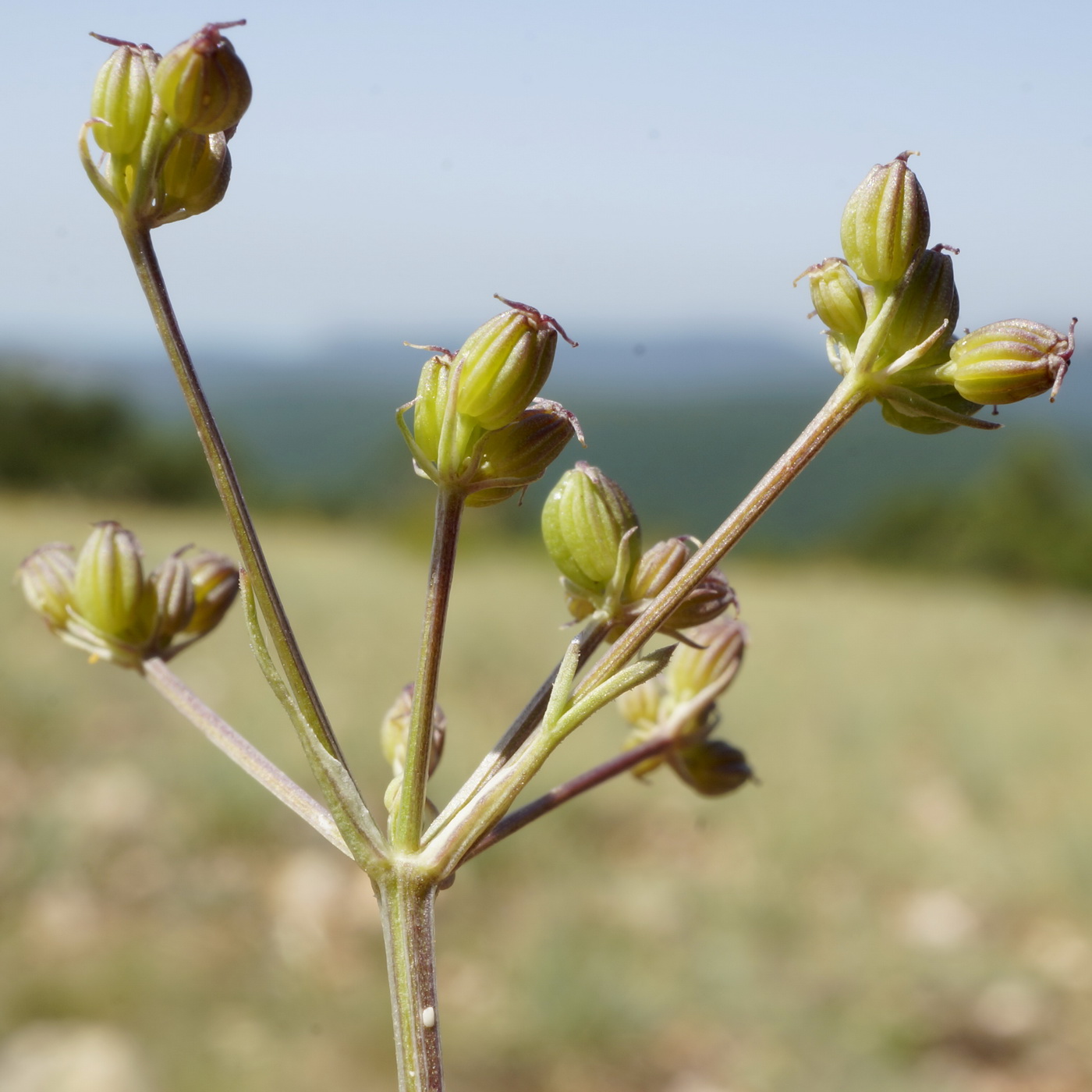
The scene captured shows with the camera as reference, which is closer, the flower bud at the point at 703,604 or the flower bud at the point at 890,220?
the flower bud at the point at 890,220

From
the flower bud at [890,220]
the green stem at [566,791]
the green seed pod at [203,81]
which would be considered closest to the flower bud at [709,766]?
the green stem at [566,791]

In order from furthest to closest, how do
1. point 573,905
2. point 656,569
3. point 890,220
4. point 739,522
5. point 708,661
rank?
1. point 573,905
2. point 708,661
3. point 656,569
4. point 890,220
5. point 739,522

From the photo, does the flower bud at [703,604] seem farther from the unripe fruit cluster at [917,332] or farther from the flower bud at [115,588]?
the flower bud at [115,588]

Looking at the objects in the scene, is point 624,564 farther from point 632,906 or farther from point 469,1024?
point 632,906

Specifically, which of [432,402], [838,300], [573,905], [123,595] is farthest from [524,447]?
[573,905]

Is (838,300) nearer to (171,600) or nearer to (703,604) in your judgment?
(703,604)

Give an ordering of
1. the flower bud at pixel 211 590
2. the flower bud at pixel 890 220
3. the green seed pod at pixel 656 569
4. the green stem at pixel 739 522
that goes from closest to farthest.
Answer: the green stem at pixel 739 522
the flower bud at pixel 890 220
the green seed pod at pixel 656 569
the flower bud at pixel 211 590

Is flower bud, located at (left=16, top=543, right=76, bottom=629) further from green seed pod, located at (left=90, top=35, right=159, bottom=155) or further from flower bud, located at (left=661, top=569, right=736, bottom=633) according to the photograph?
flower bud, located at (left=661, top=569, right=736, bottom=633)
